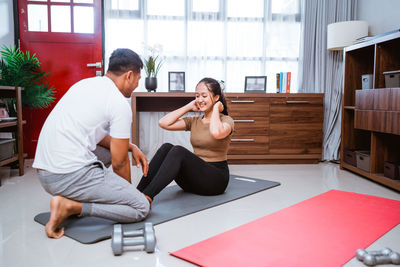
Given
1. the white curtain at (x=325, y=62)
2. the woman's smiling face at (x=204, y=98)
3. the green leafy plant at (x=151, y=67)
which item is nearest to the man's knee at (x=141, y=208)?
the woman's smiling face at (x=204, y=98)

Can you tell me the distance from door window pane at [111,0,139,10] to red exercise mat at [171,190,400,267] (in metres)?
3.02

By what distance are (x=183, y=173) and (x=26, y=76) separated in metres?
2.46

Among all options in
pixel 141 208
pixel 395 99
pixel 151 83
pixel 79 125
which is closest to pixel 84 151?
pixel 79 125

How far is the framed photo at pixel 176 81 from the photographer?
156 inches

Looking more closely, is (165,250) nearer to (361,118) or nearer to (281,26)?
(361,118)

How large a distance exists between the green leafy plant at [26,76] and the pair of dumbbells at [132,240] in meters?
2.59

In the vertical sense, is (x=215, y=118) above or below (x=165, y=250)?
above

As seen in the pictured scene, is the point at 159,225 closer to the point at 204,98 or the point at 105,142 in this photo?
the point at 105,142

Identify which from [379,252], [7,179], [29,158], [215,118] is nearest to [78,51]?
[29,158]

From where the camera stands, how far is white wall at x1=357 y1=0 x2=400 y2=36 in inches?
138

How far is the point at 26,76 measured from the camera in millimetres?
3682

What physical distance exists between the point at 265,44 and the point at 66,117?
311 cm

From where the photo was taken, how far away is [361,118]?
10.3 feet

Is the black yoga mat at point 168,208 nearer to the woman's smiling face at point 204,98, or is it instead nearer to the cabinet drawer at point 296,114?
the woman's smiling face at point 204,98
